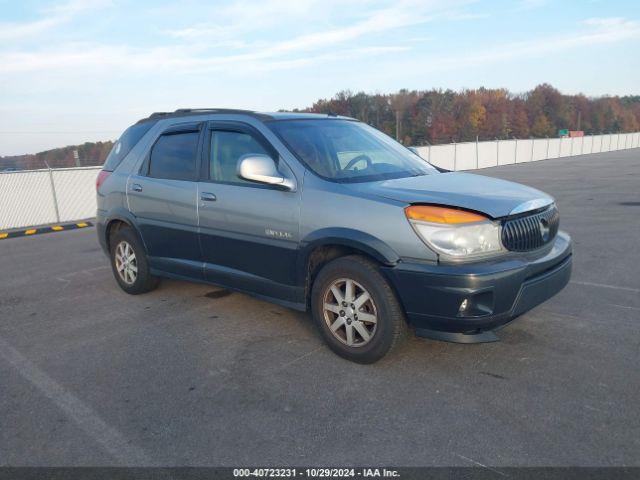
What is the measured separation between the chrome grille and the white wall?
790 inches

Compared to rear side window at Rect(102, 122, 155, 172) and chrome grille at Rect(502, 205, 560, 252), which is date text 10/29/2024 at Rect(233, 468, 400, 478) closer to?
chrome grille at Rect(502, 205, 560, 252)

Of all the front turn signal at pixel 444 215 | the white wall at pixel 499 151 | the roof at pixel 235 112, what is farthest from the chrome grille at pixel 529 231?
the white wall at pixel 499 151

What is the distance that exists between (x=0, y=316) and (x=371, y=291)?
390 centimetres

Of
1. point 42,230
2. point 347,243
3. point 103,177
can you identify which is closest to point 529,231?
point 347,243

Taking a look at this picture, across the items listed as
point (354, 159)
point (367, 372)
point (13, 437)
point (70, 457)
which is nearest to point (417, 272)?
point (367, 372)

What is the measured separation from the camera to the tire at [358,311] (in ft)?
11.3

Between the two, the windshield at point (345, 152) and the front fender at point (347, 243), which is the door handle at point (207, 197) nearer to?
the windshield at point (345, 152)

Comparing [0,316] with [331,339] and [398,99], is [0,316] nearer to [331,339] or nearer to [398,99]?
[331,339]

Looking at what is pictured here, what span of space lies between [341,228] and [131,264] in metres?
2.89

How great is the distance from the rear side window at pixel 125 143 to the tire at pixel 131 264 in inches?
28.7

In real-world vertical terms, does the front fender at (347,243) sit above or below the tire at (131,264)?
above

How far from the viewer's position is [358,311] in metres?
3.62

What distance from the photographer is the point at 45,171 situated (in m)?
12.4

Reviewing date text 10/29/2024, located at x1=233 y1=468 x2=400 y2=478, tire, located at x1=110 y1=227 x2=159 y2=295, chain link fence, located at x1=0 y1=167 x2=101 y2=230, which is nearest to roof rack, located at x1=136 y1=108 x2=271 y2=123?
tire, located at x1=110 y1=227 x2=159 y2=295
